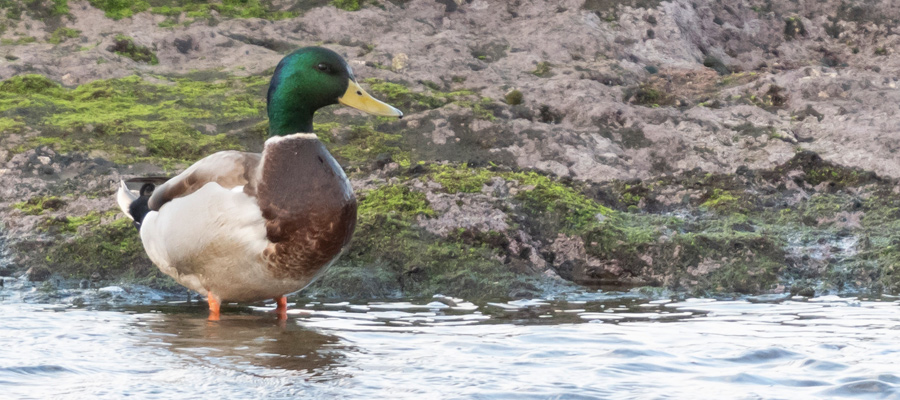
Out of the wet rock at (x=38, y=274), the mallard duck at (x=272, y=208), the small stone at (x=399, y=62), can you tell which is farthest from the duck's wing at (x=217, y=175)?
the small stone at (x=399, y=62)

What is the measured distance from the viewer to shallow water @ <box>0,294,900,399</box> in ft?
12.4

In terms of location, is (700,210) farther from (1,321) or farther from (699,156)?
(1,321)

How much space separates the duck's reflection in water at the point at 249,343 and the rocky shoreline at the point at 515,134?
802 mm

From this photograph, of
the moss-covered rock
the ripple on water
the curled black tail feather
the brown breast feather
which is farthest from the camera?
the moss-covered rock

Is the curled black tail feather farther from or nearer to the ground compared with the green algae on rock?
nearer to the ground

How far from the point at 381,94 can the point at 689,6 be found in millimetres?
3939

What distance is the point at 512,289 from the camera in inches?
233

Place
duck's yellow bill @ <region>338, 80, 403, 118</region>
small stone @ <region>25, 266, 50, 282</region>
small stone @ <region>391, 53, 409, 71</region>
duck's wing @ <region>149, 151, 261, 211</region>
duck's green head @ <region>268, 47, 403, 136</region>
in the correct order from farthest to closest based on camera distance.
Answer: small stone @ <region>391, 53, 409, 71</region> → small stone @ <region>25, 266, 50, 282</region> → duck's yellow bill @ <region>338, 80, 403, 118</region> → duck's green head @ <region>268, 47, 403, 136</region> → duck's wing @ <region>149, 151, 261, 211</region>

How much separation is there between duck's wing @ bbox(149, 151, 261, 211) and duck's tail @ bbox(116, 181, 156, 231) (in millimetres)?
294

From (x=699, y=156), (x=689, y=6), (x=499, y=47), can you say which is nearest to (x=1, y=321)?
(x=699, y=156)

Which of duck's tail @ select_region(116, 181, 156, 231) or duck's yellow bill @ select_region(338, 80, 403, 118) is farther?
duck's tail @ select_region(116, 181, 156, 231)

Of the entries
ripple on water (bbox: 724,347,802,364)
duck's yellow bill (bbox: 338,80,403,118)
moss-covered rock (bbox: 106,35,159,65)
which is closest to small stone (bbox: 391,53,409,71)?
moss-covered rock (bbox: 106,35,159,65)

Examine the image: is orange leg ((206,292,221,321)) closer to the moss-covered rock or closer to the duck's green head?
the duck's green head

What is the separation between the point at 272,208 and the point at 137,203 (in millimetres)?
1156
